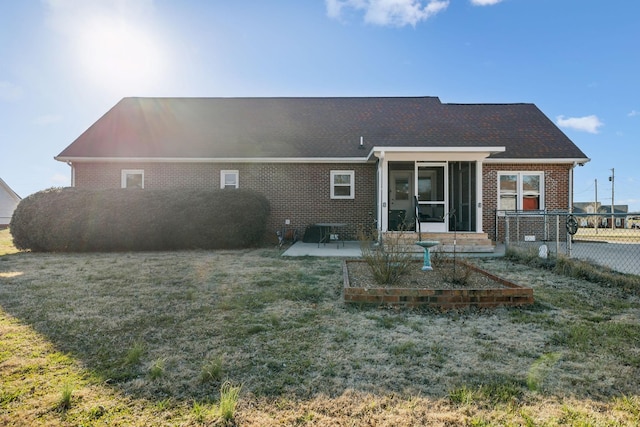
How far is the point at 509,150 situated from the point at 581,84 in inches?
218

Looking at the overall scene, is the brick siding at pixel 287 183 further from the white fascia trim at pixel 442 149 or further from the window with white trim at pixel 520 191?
the white fascia trim at pixel 442 149

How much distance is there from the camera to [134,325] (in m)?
3.85

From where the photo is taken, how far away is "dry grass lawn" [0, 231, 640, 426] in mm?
2207

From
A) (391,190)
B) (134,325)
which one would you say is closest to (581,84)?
(391,190)

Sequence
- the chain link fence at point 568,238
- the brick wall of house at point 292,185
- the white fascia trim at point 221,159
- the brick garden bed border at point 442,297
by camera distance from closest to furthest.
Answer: the brick garden bed border at point 442,297, the chain link fence at point 568,238, the white fascia trim at point 221,159, the brick wall of house at point 292,185

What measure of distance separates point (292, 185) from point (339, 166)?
6.53 feet

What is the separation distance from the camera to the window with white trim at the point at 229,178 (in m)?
13.5

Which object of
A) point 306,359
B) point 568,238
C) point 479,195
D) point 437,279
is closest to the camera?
point 306,359

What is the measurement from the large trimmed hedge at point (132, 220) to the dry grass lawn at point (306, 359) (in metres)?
5.49

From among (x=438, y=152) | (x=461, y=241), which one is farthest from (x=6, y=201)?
(x=461, y=241)

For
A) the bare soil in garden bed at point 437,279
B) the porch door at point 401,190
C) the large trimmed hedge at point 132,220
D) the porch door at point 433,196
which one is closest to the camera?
the bare soil in garden bed at point 437,279

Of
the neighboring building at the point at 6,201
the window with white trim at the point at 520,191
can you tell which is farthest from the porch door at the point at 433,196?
the neighboring building at the point at 6,201

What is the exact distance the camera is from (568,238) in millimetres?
7660

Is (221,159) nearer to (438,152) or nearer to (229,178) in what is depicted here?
(229,178)
